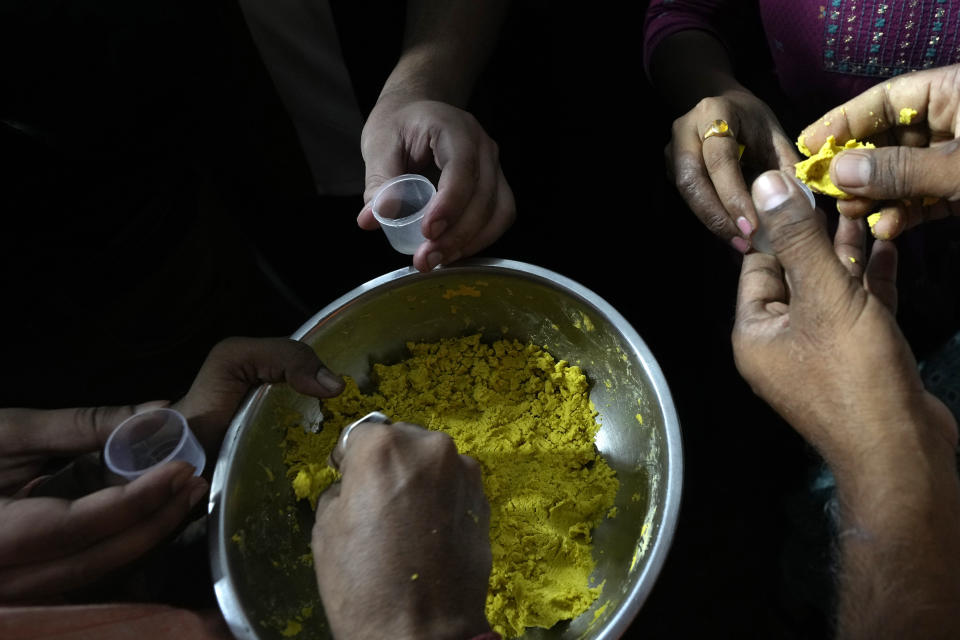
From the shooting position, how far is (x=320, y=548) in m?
0.97

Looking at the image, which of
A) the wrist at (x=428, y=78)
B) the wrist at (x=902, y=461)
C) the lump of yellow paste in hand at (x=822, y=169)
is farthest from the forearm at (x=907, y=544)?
the wrist at (x=428, y=78)

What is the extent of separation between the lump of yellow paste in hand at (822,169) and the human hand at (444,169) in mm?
588

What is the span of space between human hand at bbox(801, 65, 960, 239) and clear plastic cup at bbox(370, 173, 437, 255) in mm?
782

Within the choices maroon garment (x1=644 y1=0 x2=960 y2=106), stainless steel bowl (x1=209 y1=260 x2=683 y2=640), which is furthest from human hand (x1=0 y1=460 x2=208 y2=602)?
maroon garment (x1=644 y1=0 x2=960 y2=106)

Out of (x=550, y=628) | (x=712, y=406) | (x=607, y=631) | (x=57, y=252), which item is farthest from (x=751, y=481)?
(x=57, y=252)

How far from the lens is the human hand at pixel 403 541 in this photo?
0.87 m

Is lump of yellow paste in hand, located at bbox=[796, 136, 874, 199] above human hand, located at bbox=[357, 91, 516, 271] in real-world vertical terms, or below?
above

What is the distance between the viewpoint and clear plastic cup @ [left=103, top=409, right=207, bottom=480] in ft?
3.75

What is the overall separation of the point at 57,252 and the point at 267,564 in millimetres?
788

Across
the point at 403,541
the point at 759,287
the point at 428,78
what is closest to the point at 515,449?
the point at 403,541

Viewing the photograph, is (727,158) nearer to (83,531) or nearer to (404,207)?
(404,207)

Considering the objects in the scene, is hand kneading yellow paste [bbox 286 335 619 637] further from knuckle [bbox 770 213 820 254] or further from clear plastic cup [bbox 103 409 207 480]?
knuckle [bbox 770 213 820 254]

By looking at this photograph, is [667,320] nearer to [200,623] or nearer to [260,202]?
[260,202]

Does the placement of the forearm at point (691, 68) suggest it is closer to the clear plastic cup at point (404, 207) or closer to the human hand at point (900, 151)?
the human hand at point (900, 151)
